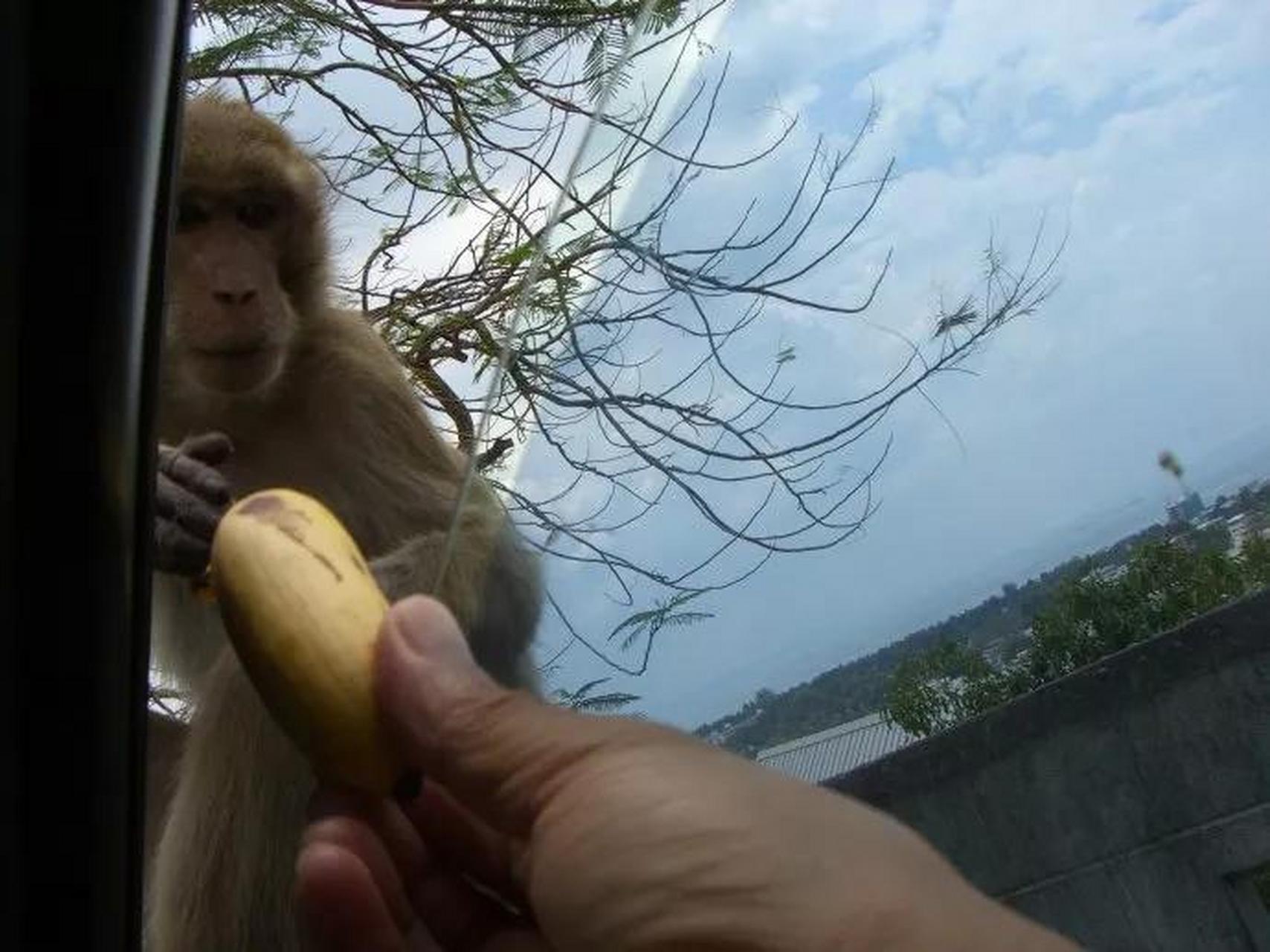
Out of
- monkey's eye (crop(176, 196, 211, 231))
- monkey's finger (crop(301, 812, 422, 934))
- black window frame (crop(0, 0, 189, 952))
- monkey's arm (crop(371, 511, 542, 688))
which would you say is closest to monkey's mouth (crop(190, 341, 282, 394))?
monkey's eye (crop(176, 196, 211, 231))

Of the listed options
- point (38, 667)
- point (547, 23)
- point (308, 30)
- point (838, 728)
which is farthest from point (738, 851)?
point (308, 30)

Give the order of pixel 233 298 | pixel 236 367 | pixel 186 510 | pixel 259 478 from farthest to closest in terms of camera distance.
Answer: pixel 233 298 < pixel 236 367 < pixel 259 478 < pixel 186 510

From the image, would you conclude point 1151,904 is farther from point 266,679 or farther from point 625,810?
point 266,679

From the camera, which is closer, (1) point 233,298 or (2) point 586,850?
(2) point 586,850

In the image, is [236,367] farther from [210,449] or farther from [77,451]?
[77,451]

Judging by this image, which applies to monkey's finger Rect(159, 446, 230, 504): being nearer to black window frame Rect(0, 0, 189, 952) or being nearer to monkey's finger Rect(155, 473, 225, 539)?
monkey's finger Rect(155, 473, 225, 539)

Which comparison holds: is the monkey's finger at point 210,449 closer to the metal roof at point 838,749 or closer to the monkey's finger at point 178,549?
the monkey's finger at point 178,549

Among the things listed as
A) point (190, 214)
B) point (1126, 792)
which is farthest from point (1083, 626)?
point (190, 214)
